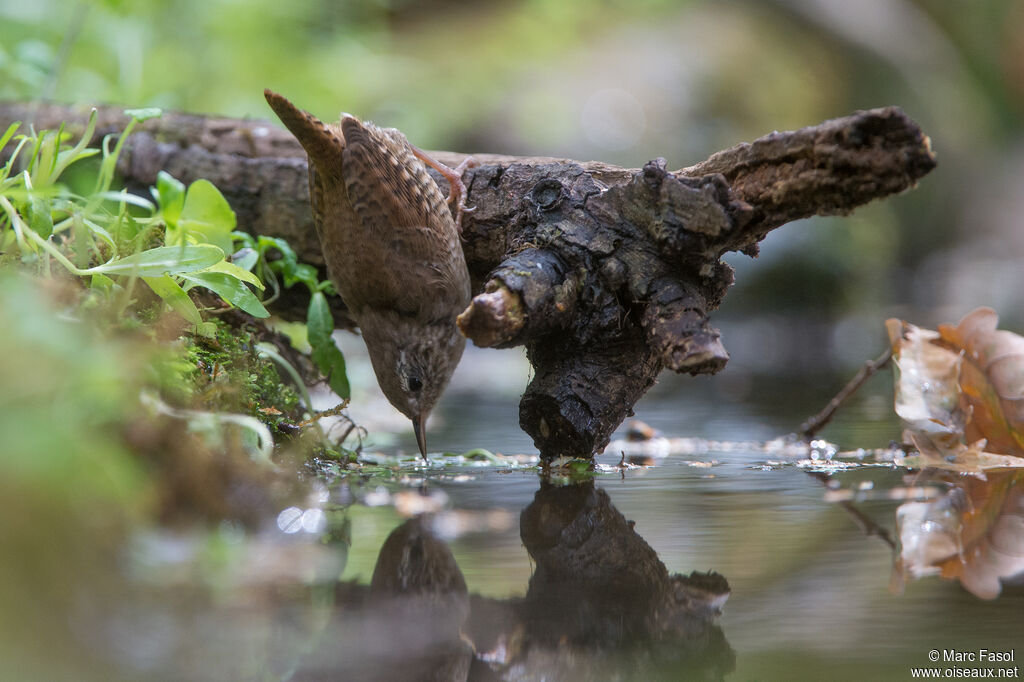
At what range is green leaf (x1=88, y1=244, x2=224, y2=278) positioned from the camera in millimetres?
2033

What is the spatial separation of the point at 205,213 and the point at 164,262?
0.43 m

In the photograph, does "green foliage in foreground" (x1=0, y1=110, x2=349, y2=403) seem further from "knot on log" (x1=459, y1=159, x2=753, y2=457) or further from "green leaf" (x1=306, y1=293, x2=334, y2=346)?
"knot on log" (x1=459, y1=159, x2=753, y2=457)

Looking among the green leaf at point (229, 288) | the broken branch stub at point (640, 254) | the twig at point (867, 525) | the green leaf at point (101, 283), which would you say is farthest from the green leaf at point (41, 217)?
the twig at point (867, 525)

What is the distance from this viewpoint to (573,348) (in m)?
2.58

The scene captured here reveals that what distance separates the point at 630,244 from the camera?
2.46 metres

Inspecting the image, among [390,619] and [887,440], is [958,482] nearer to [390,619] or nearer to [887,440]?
[887,440]

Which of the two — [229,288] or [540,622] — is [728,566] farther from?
[229,288]

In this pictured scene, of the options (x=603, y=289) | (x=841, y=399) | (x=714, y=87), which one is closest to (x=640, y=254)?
(x=603, y=289)

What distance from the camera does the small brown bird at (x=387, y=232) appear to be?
10.0 feet

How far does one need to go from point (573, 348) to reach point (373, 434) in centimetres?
139

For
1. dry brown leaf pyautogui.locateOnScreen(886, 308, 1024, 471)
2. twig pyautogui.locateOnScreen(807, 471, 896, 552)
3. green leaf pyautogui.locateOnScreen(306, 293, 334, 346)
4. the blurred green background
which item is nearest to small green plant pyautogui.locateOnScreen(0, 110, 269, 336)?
green leaf pyautogui.locateOnScreen(306, 293, 334, 346)

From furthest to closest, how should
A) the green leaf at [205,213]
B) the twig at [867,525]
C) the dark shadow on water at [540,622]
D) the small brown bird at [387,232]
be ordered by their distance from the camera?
the small brown bird at [387,232] → the green leaf at [205,213] → the twig at [867,525] → the dark shadow on water at [540,622]

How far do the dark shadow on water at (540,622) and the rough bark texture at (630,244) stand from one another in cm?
70

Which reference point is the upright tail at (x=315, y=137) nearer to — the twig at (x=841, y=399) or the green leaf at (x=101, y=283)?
the green leaf at (x=101, y=283)
